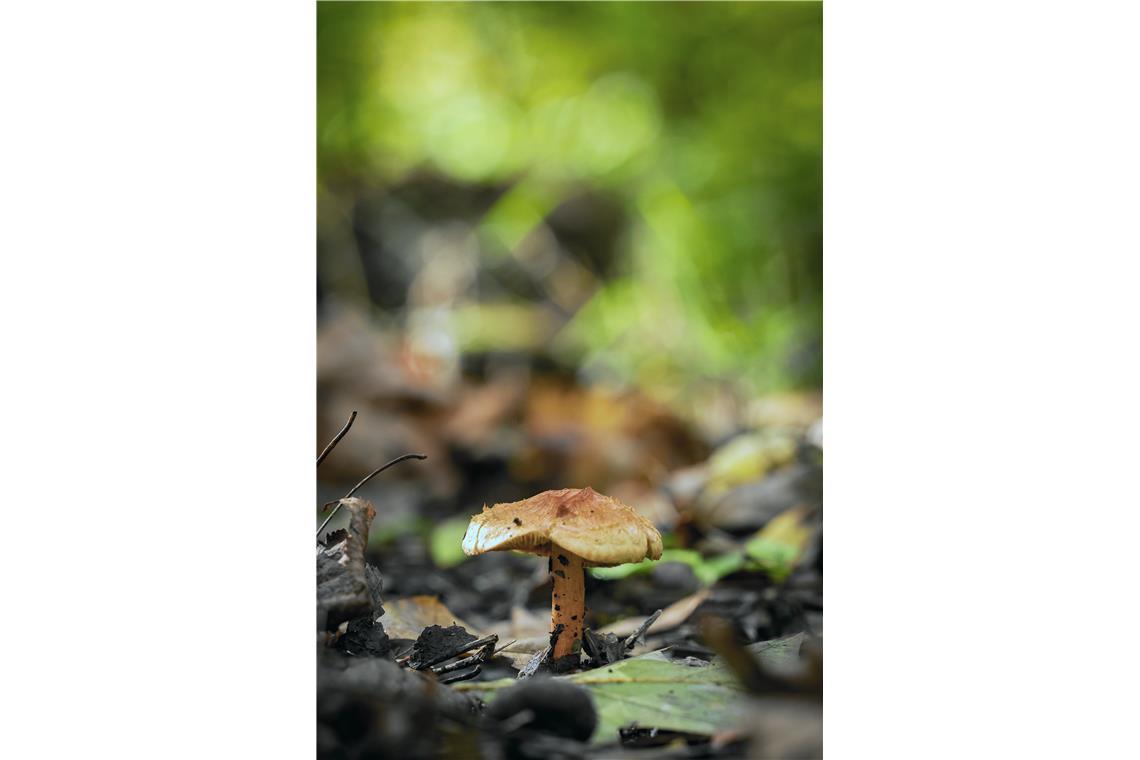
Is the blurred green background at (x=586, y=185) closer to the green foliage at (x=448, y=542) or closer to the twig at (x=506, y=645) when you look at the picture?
the green foliage at (x=448, y=542)

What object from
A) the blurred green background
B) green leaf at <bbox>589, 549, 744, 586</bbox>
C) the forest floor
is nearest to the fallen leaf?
the forest floor

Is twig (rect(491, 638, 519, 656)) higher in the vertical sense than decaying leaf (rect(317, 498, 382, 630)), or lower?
lower

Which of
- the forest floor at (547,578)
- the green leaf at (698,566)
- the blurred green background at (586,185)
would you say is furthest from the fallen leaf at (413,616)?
the blurred green background at (586,185)

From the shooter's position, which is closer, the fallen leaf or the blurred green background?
the fallen leaf

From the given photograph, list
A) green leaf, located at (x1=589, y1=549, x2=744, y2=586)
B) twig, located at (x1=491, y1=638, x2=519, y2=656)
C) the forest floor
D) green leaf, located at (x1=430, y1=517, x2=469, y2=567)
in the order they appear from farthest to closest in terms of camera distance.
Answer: green leaf, located at (x1=430, y1=517, x2=469, y2=567) < green leaf, located at (x1=589, y1=549, x2=744, y2=586) < twig, located at (x1=491, y1=638, x2=519, y2=656) < the forest floor

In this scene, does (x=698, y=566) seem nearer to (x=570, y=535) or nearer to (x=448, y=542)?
(x=448, y=542)

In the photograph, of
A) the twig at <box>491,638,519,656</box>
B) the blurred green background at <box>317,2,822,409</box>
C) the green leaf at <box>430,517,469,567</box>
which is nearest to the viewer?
the twig at <box>491,638,519,656</box>

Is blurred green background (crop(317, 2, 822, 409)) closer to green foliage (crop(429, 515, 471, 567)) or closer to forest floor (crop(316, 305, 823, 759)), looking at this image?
forest floor (crop(316, 305, 823, 759))

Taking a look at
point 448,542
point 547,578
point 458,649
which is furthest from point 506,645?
point 448,542
